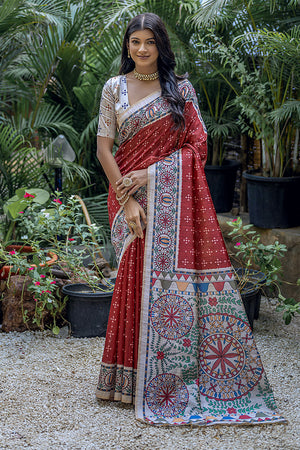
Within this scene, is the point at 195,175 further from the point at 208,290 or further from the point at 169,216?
the point at 208,290

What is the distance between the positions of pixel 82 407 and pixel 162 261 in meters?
0.86

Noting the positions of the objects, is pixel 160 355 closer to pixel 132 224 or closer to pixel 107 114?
pixel 132 224

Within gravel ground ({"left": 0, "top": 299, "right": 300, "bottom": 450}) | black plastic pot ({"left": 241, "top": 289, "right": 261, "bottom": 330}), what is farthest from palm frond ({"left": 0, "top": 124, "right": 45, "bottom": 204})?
black plastic pot ({"left": 241, "top": 289, "right": 261, "bottom": 330})

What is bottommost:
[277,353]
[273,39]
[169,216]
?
[277,353]

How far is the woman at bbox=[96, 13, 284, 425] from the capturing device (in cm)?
278

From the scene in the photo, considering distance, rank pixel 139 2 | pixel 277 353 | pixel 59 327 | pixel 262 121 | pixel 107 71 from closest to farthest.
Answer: pixel 277 353
pixel 59 327
pixel 262 121
pixel 139 2
pixel 107 71

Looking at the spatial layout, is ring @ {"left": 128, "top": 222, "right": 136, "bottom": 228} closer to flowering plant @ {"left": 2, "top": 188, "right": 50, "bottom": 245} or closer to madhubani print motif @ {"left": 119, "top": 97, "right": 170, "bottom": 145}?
madhubani print motif @ {"left": 119, "top": 97, "right": 170, "bottom": 145}

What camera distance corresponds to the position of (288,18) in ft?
15.4

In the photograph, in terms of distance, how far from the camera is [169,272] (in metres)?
2.81

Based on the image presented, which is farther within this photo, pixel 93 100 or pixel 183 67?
pixel 93 100

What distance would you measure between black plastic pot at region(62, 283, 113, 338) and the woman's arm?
1.15 metres

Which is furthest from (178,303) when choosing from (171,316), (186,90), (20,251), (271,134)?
(271,134)

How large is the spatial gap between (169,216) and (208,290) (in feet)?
1.35

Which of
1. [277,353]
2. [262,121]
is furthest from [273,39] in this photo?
[277,353]
